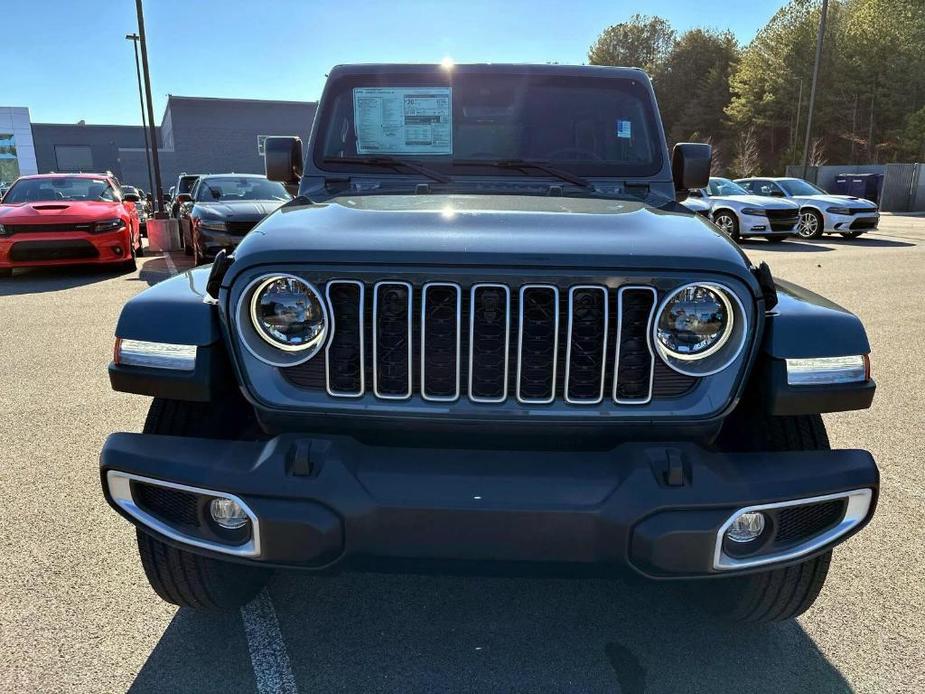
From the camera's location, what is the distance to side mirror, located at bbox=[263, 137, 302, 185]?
3.39 metres

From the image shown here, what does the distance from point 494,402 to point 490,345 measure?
155mm

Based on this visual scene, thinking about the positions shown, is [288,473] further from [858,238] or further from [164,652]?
[858,238]

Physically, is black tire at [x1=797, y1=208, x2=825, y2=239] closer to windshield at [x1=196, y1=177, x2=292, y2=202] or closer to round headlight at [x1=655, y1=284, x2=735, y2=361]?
windshield at [x1=196, y1=177, x2=292, y2=202]

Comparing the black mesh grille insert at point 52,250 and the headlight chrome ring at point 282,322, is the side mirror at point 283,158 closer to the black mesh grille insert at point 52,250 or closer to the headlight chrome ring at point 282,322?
the headlight chrome ring at point 282,322

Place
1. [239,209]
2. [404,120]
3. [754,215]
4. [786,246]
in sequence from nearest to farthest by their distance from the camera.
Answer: [404,120] < [239,209] < [786,246] < [754,215]

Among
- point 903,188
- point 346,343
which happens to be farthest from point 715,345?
point 903,188

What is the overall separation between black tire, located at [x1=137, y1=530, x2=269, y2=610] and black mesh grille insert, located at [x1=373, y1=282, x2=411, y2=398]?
76cm

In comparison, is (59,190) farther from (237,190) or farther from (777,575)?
(777,575)

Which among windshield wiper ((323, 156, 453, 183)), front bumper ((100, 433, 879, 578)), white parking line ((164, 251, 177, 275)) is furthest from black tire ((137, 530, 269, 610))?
white parking line ((164, 251, 177, 275))

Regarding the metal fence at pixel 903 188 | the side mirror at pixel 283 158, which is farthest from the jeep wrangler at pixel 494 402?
the metal fence at pixel 903 188

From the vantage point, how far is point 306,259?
74.5 inches

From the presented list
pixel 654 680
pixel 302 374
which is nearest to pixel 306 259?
pixel 302 374

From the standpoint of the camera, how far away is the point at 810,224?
53.9 feet

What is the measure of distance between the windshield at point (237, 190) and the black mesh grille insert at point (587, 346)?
10588 mm
